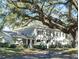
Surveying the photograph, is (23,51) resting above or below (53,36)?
below

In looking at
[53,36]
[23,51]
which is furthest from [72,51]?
[23,51]

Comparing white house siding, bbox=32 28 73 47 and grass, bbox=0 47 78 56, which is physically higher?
white house siding, bbox=32 28 73 47

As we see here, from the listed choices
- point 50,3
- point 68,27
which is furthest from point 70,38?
point 50,3

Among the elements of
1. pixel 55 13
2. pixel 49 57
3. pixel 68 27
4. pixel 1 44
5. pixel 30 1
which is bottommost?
pixel 49 57

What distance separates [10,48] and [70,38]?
1.76ft

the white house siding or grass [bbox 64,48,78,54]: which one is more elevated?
the white house siding

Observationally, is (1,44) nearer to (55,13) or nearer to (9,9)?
(9,9)

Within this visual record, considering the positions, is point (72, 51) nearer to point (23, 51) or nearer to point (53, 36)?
point (53, 36)

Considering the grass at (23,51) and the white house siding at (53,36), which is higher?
the white house siding at (53,36)

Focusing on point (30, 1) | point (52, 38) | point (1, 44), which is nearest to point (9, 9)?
point (30, 1)

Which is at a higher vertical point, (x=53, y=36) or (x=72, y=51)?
(x=53, y=36)

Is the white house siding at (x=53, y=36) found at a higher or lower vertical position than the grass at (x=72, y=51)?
higher

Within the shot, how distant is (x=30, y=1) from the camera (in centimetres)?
166

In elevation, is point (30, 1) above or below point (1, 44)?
above
